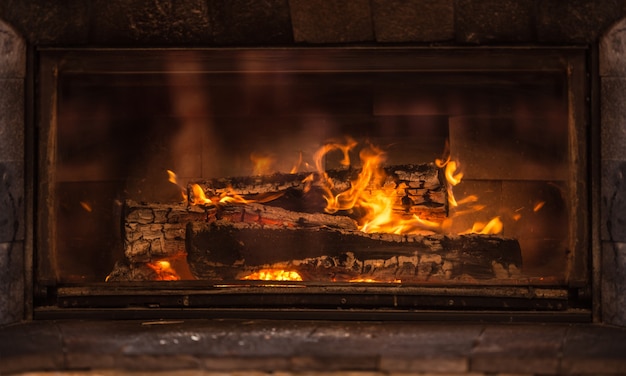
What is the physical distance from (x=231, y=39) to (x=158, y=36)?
8.5 inches

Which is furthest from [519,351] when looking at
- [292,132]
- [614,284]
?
[292,132]

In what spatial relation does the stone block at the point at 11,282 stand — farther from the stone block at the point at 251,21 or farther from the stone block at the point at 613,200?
the stone block at the point at 613,200

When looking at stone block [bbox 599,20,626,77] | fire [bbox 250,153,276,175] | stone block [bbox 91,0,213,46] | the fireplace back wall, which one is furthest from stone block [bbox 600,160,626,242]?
stone block [bbox 91,0,213,46]

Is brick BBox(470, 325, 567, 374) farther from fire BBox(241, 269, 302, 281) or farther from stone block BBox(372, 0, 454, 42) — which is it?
stone block BBox(372, 0, 454, 42)

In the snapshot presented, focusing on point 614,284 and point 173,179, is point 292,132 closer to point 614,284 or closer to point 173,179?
point 173,179

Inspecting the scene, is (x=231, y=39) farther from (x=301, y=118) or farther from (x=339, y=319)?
(x=339, y=319)

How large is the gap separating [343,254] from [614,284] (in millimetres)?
795

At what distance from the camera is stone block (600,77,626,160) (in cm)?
208

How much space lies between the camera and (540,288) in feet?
7.11

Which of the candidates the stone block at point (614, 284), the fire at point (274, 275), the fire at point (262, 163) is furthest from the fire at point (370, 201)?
the stone block at point (614, 284)

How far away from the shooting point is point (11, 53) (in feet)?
7.03

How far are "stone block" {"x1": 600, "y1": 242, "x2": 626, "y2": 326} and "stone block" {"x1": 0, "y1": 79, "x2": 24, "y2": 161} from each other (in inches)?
68.3

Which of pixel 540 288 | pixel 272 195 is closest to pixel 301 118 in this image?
pixel 272 195

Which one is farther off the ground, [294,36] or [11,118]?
[294,36]
